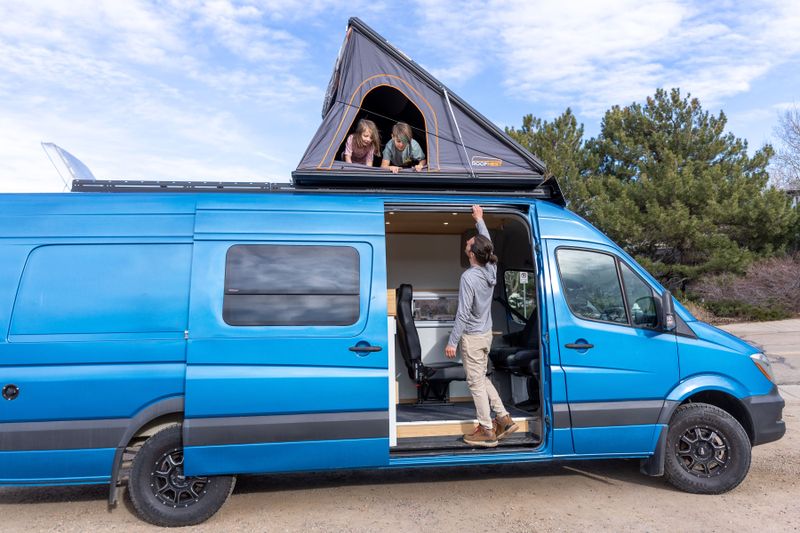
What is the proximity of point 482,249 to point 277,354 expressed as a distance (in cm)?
191

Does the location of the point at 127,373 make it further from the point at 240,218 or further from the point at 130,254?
the point at 240,218

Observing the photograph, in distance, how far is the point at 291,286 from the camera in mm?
4488

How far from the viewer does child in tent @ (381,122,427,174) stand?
19.0 ft

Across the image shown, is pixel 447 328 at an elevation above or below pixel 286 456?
above

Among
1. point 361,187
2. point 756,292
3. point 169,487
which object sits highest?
point 756,292

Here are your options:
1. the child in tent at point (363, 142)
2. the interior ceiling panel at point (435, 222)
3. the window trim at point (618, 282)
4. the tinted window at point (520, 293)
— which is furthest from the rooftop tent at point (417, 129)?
the tinted window at point (520, 293)

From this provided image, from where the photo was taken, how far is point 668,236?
17.4 m

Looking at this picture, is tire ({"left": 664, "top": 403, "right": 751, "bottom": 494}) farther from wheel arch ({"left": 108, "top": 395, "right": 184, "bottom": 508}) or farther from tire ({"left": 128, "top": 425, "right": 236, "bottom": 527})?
wheel arch ({"left": 108, "top": 395, "right": 184, "bottom": 508})

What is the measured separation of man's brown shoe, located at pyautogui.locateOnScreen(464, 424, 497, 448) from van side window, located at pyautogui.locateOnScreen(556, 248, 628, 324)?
3.98ft

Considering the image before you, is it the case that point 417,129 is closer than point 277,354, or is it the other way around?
point 277,354

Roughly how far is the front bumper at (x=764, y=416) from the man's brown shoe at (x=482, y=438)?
2041mm

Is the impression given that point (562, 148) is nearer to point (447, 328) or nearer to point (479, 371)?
point (447, 328)

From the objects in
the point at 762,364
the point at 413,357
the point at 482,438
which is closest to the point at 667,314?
the point at 762,364

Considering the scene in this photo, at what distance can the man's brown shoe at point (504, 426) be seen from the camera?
16.6ft
